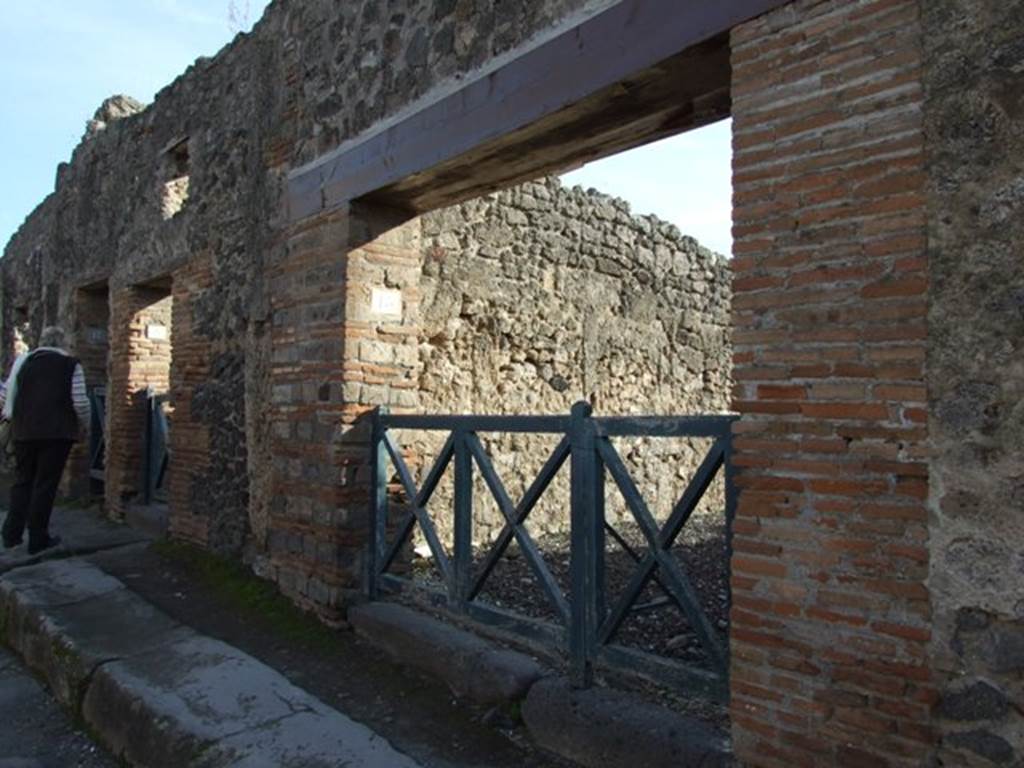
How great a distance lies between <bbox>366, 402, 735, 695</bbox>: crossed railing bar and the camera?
9.01 feet

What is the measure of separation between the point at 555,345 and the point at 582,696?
3601 mm

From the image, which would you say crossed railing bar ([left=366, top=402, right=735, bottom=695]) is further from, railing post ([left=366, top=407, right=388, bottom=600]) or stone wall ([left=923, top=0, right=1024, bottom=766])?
stone wall ([left=923, top=0, right=1024, bottom=766])

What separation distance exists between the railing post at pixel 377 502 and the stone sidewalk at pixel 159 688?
77cm

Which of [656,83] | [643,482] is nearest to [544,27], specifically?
[656,83]

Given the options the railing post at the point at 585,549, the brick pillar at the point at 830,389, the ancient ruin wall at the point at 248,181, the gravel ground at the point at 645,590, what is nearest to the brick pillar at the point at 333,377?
the ancient ruin wall at the point at 248,181

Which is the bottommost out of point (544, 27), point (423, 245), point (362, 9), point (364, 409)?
point (364, 409)

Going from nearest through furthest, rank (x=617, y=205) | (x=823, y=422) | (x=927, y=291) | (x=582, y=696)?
1. (x=927, y=291)
2. (x=823, y=422)
3. (x=582, y=696)
4. (x=617, y=205)

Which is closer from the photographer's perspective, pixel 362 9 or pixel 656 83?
pixel 656 83

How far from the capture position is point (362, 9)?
4.47 metres

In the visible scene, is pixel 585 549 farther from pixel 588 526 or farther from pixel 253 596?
pixel 253 596

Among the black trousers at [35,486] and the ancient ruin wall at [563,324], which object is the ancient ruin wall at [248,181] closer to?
the black trousers at [35,486]

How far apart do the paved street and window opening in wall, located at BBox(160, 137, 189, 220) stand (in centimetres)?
405

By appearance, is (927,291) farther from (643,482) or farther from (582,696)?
(643,482)

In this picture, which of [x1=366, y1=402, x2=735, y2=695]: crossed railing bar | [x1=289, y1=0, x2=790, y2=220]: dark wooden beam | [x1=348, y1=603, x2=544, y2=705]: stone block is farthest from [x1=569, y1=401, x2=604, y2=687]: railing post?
[x1=289, y1=0, x2=790, y2=220]: dark wooden beam
